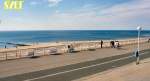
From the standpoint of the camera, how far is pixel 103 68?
25.5m

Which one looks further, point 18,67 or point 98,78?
point 18,67

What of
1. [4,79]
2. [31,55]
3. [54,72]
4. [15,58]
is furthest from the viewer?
[31,55]

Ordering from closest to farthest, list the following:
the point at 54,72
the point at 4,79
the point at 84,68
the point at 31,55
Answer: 1. the point at 4,79
2. the point at 54,72
3. the point at 84,68
4. the point at 31,55

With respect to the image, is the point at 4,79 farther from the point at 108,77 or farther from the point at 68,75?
the point at 108,77

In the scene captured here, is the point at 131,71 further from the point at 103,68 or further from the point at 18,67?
the point at 18,67

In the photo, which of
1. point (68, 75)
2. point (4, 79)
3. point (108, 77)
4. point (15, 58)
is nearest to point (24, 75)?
point (4, 79)

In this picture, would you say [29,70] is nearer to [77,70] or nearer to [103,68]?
[77,70]

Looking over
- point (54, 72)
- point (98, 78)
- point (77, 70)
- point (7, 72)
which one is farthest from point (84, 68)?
point (7, 72)

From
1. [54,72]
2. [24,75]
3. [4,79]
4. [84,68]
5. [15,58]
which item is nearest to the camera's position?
[4,79]

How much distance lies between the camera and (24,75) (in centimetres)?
2128

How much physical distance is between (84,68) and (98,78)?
523 cm

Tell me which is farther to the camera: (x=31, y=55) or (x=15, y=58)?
(x=31, y=55)

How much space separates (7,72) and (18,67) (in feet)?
8.86

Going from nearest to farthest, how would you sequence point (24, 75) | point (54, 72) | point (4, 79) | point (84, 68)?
point (4, 79) < point (24, 75) < point (54, 72) < point (84, 68)
